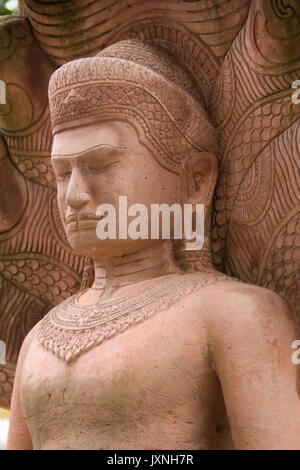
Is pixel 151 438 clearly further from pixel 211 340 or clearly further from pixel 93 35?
pixel 93 35

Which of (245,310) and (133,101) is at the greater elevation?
(133,101)

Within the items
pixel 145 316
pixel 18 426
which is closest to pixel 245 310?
pixel 145 316

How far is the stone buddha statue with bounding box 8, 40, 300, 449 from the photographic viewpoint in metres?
3.36

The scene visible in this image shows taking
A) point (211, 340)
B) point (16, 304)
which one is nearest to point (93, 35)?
point (16, 304)

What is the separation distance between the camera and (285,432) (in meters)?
3.24

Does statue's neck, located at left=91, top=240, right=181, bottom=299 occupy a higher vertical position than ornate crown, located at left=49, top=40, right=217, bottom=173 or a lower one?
lower

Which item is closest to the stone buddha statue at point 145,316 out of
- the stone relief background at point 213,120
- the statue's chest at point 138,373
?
the statue's chest at point 138,373

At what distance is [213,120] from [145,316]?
2.87ft

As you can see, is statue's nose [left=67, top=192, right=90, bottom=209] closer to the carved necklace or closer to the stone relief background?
the carved necklace

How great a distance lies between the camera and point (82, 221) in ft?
12.2

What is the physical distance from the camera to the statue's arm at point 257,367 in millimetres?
3254

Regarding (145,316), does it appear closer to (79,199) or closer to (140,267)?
(140,267)

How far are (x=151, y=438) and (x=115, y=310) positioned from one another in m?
0.49

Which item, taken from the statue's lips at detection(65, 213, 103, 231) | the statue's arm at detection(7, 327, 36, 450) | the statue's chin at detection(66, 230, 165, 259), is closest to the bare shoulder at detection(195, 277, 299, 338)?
the statue's chin at detection(66, 230, 165, 259)
